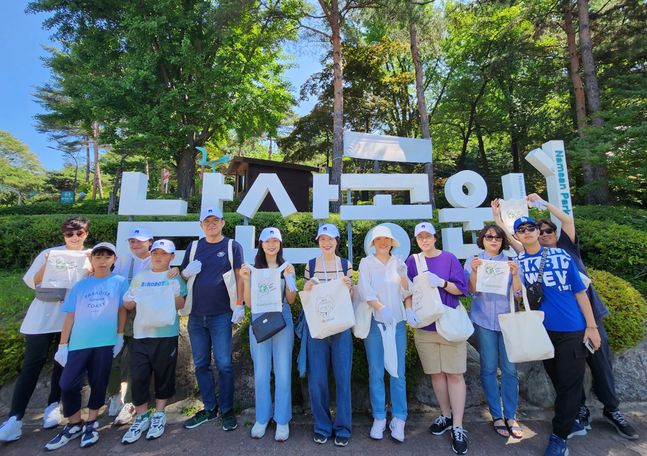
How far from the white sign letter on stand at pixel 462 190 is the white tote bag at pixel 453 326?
3505 millimetres

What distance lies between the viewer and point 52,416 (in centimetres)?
318

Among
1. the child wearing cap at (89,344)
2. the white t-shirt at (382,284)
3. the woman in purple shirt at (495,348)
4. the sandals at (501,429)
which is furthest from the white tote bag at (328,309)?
the child wearing cap at (89,344)

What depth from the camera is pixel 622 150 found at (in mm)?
7098

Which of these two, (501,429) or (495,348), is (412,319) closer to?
(495,348)

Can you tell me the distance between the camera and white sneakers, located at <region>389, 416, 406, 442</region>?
9.37 feet

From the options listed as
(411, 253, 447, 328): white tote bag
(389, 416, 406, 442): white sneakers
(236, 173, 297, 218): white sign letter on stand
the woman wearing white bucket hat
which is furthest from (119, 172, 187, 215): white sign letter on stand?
(389, 416, 406, 442): white sneakers

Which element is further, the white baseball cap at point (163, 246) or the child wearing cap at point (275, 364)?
the white baseball cap at point (163, 246)

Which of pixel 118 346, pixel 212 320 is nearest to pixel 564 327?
pixel 212 320

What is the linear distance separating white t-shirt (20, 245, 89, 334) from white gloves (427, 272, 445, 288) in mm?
3468

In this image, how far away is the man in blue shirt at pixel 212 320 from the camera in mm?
3070

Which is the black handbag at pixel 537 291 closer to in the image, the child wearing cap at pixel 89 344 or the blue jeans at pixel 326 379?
the blue jeans at pixel 326 379

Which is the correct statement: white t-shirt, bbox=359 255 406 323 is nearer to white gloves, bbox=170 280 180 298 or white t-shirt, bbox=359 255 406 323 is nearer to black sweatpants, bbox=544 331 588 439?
black sweatpants, bbox=544 331 588 439

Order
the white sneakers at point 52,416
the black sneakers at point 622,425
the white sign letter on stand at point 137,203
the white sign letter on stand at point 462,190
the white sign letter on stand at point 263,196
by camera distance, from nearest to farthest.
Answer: the black sneakers at point 622,425 → the white sneakers at point 52,416 → the white sign letter on stand at point 137,203 → the white sign letter on stand at point 263,196 → the white sign letter on stand at point 462,190

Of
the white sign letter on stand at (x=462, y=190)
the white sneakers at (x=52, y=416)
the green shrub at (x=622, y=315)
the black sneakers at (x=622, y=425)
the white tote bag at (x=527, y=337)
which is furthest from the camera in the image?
the white sign letter on stand at (x=462, y=190)
